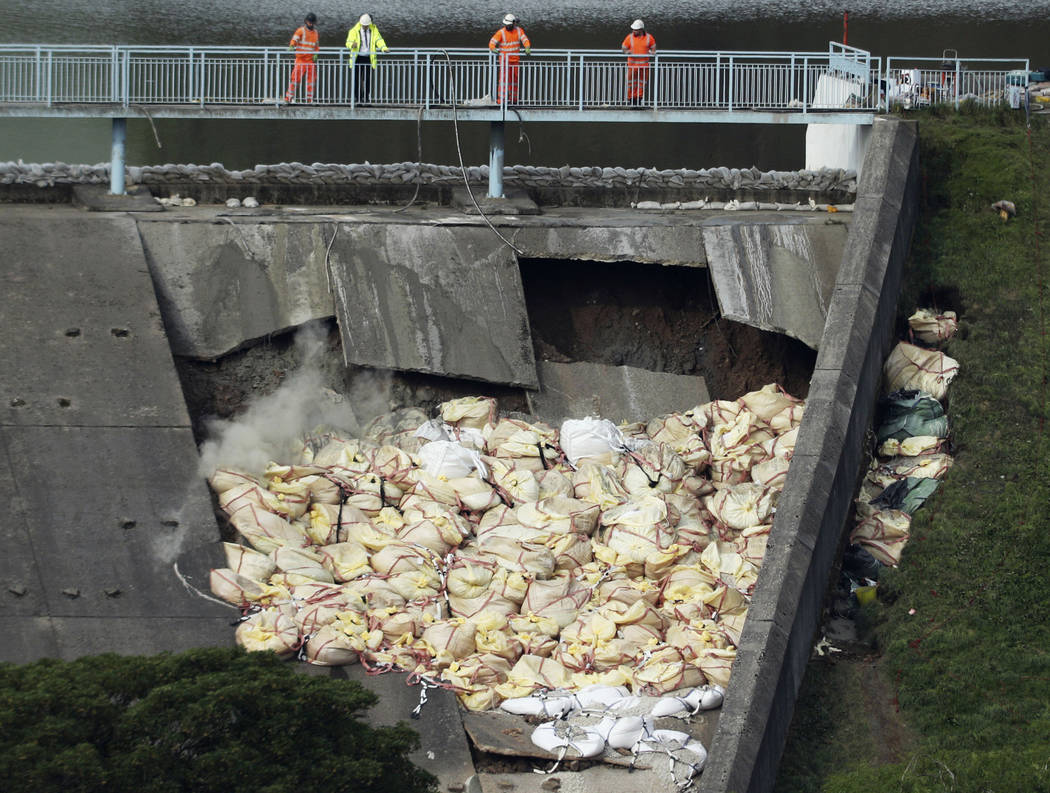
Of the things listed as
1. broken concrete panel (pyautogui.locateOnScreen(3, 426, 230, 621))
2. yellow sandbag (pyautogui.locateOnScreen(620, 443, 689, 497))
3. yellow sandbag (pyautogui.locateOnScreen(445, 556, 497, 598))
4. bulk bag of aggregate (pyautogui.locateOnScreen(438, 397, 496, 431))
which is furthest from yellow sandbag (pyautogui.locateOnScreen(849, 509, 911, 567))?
broken concrete panel (pyautogui.locateOnScreen(3, 426, 230, 621))

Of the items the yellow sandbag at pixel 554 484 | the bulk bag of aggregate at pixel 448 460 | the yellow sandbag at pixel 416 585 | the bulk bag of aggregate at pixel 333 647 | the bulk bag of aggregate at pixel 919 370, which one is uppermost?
the bulk bag of aggregate at pixel 919 370

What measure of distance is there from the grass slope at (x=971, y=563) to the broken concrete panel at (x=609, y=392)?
240cm

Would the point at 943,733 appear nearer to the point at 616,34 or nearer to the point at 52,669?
the point at 52,669

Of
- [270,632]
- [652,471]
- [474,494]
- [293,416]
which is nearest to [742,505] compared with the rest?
[652,471]

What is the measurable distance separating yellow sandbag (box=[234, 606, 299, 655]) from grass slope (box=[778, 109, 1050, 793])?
3.75 m

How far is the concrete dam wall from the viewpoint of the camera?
12.0 metres

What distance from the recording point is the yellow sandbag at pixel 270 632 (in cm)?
1191

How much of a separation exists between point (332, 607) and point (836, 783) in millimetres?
4213

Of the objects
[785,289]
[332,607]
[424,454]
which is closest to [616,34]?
[785,289]

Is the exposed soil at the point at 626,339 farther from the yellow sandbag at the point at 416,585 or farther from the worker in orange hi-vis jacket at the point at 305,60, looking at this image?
the worker in orange hi-vis jacket at the point at 305,60

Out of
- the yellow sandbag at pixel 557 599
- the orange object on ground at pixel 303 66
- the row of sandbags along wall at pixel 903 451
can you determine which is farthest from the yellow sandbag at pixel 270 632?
the orange object on ground at pixel 303 66

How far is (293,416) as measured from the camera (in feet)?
49.8

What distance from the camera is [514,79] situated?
18.0m

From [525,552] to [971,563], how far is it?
3.62m
